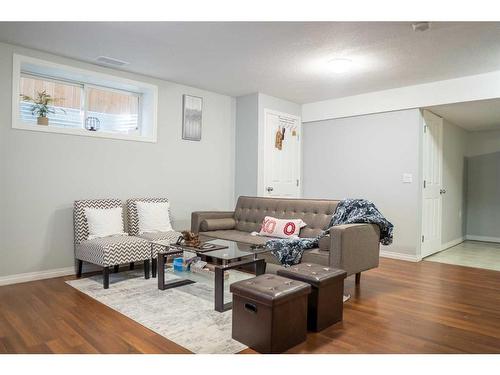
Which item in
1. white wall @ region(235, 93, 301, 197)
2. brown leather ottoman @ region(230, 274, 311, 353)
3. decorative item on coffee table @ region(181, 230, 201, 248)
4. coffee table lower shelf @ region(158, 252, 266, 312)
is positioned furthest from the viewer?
white wall @ region(235, 93, 301, 197)

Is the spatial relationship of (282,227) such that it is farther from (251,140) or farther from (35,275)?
(35,275)

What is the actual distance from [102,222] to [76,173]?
681 millimetres

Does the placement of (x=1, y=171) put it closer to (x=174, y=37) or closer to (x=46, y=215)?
(x=46, y=215)

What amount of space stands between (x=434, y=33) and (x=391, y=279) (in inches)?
99.5

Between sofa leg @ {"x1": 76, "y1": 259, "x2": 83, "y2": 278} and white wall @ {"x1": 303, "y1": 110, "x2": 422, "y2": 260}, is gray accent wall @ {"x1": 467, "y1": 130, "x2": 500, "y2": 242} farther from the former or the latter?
sofa leg @ {"x1": 76, "y1": 259, "x2": 83, "y2": 278}

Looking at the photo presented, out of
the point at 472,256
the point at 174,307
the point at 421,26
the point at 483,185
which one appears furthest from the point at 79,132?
the point at 483,185

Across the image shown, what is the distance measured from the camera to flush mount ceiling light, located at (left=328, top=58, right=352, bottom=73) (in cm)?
389

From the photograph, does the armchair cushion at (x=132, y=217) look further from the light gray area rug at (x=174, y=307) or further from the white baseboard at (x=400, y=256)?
the white baseboard at (x=400, y=256)

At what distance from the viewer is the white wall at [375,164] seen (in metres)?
4.97

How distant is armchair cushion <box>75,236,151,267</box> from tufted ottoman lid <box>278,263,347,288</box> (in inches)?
66.0

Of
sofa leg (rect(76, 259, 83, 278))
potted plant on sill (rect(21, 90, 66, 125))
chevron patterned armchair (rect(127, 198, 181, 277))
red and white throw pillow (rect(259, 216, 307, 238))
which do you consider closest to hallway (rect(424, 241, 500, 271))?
red and white throw pillow (rect(259, 216, 307, 238))

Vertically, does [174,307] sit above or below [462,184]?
below

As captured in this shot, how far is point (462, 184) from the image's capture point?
22.2ft
